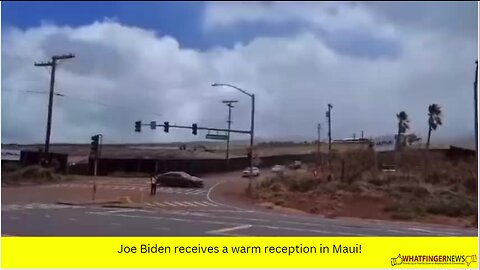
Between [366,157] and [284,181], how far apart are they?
7.40m

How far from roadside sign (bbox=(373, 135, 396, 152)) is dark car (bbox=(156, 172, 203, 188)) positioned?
67.5 ft

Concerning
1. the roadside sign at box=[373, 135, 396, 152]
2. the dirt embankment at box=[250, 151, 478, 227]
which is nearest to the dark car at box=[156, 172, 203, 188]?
the dirt embankment at box=[250, 151, 478, 227]

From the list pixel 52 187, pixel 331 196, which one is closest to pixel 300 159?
pixel 331 196

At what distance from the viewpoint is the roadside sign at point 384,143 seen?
45.9 meters

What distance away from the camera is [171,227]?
14516 millimetres

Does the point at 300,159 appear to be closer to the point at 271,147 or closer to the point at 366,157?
the point at 366,157

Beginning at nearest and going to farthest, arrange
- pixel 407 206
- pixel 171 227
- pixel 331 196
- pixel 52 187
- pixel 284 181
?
pixel 171 227 < pixel 407 206 < pixel 52 187 < pixel 331 196 < pixel 284 181

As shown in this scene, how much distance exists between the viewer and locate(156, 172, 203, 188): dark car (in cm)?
2717
